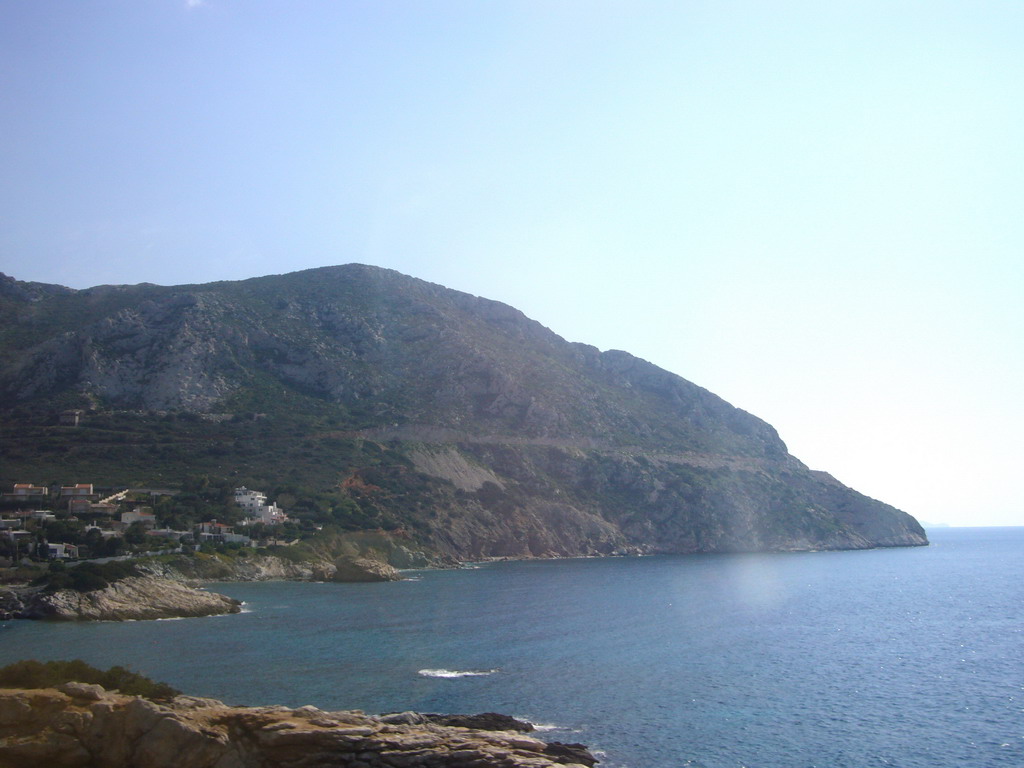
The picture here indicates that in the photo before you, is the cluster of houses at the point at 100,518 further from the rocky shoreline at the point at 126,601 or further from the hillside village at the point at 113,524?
the rocky shoreline at the point at 126,601

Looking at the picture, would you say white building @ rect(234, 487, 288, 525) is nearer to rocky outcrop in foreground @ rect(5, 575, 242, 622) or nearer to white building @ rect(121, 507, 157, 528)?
white building @ rect(121, 507, 157, 528)

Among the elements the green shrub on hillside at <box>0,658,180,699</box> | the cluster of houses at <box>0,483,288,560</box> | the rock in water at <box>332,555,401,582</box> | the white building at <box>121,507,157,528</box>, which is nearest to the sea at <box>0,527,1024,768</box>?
the green shrub on hillside at <box>0,658,180,699</box>

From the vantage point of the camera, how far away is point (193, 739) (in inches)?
722

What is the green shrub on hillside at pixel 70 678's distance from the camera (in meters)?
21.0

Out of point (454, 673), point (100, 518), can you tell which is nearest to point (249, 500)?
point (100, 518)

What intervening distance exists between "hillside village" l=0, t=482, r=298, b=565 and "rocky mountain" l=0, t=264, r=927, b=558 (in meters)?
4.45

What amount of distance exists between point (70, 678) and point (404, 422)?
83.0m

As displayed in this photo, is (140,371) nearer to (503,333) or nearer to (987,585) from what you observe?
(503,333)

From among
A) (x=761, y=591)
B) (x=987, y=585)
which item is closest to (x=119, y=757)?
(x=761, y=591)

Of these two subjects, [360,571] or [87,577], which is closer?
[87,577]

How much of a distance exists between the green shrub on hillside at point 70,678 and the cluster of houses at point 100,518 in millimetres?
45160

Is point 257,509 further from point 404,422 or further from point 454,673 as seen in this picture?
point 454,673

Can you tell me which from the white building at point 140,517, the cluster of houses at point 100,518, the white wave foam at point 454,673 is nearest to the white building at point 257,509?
the cluster of houses at point 100,518

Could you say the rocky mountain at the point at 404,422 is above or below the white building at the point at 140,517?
above
